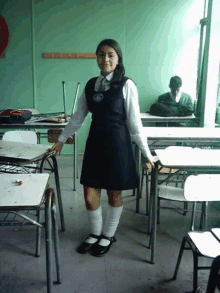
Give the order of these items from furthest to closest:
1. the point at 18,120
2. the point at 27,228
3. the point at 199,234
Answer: the point at 18,120 < the point at 27,228 < the point at 199,234

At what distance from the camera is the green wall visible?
4.71m

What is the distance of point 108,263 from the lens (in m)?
2.03

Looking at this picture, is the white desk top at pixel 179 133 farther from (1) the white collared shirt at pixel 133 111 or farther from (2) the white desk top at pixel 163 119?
(2) the white desk top at pixel 163 119

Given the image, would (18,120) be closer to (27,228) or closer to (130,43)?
(27,228)

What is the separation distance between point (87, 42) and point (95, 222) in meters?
3.37

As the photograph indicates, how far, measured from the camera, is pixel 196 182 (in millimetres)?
1721

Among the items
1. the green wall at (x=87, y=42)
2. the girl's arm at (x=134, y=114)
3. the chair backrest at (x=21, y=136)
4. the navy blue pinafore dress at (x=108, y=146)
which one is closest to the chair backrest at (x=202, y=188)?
the girl's arm at (x=134, y=114)

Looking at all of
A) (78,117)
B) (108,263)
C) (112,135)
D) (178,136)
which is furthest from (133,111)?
(108,263)

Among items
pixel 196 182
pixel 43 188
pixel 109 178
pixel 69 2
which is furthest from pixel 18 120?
pixel 69 2

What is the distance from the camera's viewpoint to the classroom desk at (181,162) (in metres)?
1.89

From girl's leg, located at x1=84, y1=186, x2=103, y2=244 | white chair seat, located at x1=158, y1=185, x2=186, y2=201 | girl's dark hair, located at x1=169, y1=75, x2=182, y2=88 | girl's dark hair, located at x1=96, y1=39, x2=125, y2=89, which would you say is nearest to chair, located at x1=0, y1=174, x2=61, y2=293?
girl's leg, located at x1=84, y1=186, x2=103, y2=244

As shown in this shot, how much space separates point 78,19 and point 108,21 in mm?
454

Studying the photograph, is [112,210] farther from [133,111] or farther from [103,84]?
[103,84]

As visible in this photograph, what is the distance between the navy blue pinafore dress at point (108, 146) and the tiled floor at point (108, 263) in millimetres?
491
